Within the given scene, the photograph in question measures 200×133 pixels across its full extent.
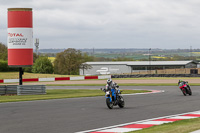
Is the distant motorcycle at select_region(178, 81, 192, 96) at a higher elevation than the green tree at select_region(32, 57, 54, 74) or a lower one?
lower

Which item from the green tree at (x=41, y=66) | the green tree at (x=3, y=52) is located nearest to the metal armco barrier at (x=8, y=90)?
the green tree at (x=41, y=66)

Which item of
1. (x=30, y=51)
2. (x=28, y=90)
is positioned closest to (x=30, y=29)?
(x=30, y=51)

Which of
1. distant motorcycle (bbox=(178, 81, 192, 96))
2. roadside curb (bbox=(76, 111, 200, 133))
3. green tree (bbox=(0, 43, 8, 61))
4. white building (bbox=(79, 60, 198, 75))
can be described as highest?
green tree (bbox=(0, 43, 8, 61))

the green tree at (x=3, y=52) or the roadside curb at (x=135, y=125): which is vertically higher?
the green tree at (x=3, y=52)

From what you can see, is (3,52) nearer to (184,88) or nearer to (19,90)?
(19,90)

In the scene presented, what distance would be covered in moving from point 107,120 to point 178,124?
2597 millimetres

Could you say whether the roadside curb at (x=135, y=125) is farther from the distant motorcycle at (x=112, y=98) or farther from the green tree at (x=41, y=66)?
the green tree at (x=41, y=66)

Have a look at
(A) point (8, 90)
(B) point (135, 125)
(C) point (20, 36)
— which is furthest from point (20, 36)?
(B) point (135, 125)

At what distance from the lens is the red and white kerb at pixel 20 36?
3206 centimetres

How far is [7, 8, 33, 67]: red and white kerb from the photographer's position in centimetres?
3206

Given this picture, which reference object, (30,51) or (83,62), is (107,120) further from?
(83,62)

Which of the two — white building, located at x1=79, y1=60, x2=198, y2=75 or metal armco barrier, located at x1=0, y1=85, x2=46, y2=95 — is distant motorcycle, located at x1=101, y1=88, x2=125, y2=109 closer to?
metal armco barrier, located at x1=0, y1=85, x2=46, y2=95

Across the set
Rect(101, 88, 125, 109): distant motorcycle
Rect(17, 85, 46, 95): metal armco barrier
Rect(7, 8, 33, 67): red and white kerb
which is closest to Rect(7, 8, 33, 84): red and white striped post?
Rect(7, 8, 33, 67): red and white kerb

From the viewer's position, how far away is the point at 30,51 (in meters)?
33.4
